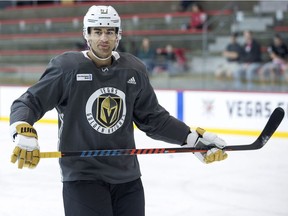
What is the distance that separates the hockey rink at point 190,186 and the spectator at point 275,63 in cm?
136

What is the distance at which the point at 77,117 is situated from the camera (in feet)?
6.50

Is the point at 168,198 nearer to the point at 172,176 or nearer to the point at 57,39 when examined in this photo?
the point at 172,176

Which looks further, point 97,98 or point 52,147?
point 52,147

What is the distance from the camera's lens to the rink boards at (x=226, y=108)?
6207 millimetres

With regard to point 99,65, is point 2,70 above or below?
below

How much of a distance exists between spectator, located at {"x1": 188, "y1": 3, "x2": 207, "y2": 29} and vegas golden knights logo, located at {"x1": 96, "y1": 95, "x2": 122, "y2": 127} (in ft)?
21.5

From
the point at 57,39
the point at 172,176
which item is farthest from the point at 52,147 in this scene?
the point at 57,39

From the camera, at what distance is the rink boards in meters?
6.21

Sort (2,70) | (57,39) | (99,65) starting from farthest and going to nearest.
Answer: (57,39) → (2,70) → (99,65)

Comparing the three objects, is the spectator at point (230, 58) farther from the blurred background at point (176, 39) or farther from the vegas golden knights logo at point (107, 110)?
the vegas golden knights logo at point (107, 110)

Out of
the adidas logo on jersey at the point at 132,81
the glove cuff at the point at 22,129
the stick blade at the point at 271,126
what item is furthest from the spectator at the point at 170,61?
the glove cuff at the point at 22,129

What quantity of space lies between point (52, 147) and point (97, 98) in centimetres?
352

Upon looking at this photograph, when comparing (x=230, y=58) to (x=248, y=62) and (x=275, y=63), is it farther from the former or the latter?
(x=275, y=63)

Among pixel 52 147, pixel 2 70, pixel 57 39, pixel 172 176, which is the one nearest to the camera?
pixel 172 176
